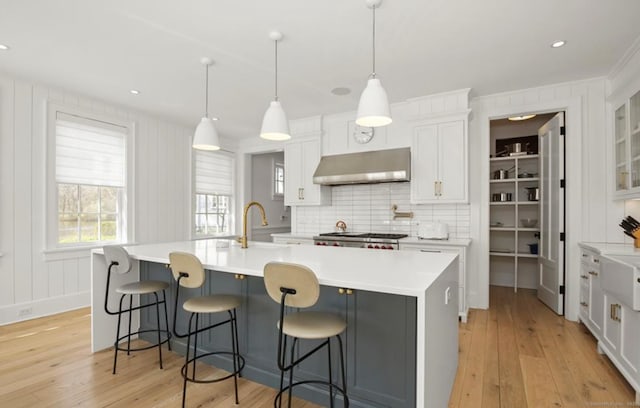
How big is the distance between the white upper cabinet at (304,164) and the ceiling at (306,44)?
3.36 feet

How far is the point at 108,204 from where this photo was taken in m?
4.57

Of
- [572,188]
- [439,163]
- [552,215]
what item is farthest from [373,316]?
[552,215]

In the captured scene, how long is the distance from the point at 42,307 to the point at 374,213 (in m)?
4.33

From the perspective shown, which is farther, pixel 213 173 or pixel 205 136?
pixel 213 173

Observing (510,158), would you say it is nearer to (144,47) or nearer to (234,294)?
(234,294)

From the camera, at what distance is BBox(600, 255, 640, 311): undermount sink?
2.11 metres

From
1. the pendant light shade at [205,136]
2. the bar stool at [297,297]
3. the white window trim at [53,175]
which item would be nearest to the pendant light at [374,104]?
the bar stool at [297,297]

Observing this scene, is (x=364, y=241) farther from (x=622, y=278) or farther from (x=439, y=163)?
(x=622, y=278)

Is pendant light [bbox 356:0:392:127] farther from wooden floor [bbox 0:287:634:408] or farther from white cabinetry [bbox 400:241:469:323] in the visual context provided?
white cabinetry [bbox 400:241:469:323]

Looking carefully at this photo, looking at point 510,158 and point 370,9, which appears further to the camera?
point 510,158

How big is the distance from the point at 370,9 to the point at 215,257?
215 cm

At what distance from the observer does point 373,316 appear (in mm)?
1917

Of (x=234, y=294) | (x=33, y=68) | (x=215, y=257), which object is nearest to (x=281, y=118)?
(x=215, y=257)

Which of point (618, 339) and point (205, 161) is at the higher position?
point (205, 161)
